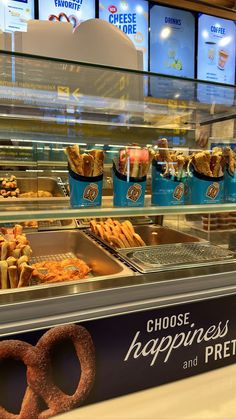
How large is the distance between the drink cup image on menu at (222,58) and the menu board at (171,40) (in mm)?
397

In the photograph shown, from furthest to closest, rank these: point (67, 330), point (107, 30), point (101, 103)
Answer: point (107, 30) < point (101, 103) < point (67, 330)

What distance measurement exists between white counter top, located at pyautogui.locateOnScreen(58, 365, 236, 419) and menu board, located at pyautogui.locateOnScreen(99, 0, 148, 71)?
3182 millimetres

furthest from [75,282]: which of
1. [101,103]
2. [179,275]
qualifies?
[101,103]

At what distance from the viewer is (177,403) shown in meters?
1.02

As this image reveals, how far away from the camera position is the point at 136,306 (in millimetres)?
1041

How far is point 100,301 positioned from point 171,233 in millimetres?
868

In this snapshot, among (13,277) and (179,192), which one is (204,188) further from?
(13,277)

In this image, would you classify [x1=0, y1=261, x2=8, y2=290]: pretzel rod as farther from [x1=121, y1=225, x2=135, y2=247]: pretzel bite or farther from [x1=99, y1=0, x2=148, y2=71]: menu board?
[x1=99, y1=0, x2=148, y2=71]: menu board

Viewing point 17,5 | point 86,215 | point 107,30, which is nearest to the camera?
point 86,215

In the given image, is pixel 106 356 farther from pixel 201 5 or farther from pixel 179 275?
pixel 201 5

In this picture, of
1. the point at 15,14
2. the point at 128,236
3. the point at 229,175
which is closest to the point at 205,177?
the point at 229,175

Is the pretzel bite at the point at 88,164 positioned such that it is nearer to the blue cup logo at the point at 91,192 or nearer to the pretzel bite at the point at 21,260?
the blue cup logo at the point at 91,192

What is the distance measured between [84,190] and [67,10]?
117 inches

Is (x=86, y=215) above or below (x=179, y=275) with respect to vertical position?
above
